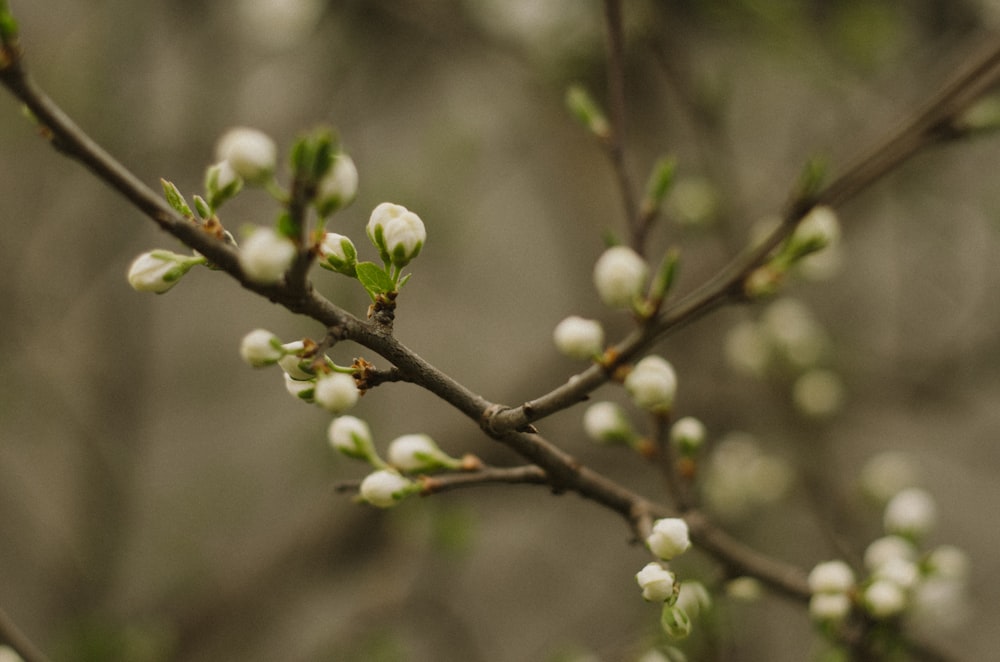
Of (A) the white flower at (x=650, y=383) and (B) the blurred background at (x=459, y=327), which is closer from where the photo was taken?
(A) the white flower at (x=650, y=383)

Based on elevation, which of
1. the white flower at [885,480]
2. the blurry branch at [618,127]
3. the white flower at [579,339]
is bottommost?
the white flower at [579,339]

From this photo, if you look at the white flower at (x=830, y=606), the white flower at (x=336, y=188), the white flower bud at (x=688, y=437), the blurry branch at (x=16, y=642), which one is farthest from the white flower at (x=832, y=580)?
the blurry branch at (x=16, y=642)

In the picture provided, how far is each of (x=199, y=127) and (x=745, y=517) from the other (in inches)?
59.4

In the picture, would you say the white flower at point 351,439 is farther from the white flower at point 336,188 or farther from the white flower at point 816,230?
the white flower at point 816,230

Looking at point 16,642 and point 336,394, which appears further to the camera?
point 16,642

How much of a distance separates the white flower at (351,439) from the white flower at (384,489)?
4 centimetres

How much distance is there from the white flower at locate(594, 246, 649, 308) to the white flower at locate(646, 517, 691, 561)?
0.48 ft

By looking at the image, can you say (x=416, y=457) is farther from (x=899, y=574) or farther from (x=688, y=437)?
(x=899, y=574)

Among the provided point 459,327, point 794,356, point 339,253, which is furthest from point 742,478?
point 459,327

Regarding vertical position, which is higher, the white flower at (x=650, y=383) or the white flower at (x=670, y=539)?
the white flower at (x=650, y=383)

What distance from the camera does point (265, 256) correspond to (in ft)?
1.28

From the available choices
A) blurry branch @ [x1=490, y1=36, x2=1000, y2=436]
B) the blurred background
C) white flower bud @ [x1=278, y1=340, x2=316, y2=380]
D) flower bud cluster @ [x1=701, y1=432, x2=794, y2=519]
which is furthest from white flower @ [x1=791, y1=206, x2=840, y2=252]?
flower bud cluster @ [x1=701, y1=432, x2=794, y2=519]

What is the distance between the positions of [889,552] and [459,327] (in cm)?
197

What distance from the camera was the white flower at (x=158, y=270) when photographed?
1.56ft
